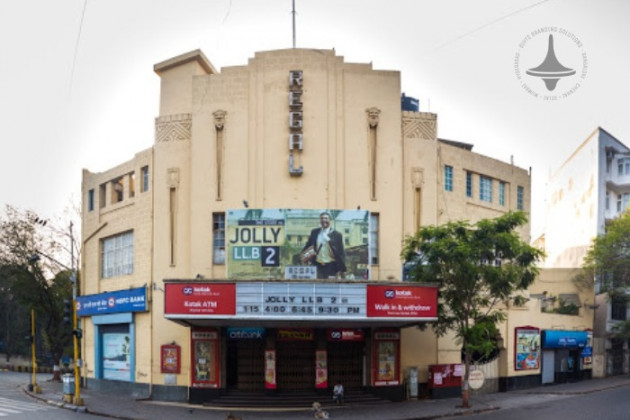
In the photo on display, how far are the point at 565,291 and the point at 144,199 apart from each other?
3385cm

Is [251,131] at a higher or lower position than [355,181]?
higher

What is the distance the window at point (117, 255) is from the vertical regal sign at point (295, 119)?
451 inches

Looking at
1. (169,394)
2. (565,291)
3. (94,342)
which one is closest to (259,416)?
(169,394)

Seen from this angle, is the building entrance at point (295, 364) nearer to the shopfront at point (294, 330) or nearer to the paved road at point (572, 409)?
the shopfront at point (294, 330)

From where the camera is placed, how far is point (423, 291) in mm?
29906

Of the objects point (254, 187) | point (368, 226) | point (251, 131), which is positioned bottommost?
point (368, 226)

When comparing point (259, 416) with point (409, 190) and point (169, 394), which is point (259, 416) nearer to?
point (169, 394)

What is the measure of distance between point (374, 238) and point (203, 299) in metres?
10.1

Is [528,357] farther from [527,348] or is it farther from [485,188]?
[485,188]

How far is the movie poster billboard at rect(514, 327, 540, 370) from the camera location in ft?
125

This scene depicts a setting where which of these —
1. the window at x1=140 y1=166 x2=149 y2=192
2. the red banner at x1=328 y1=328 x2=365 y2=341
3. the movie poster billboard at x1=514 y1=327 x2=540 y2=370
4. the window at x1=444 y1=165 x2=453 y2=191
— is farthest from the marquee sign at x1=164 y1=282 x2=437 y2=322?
the movie poster billboard at x1=514 y1=327 x2=540 y2=370

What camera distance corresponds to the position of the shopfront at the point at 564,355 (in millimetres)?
41094

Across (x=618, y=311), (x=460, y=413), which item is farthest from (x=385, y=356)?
(x=618, y=311)

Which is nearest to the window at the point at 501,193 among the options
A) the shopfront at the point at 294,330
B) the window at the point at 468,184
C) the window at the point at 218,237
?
the window at the point at 468,184
